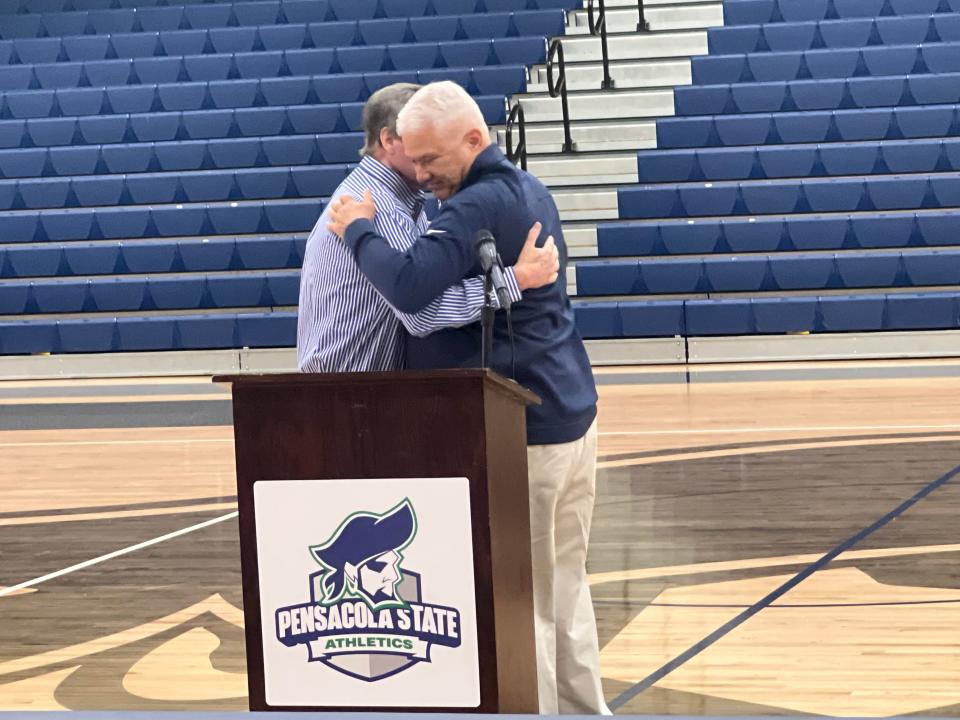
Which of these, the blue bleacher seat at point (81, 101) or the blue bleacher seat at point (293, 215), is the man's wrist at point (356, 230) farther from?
the blue bleacher seat at point (81, 101)

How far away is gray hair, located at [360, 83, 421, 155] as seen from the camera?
2.43 metres

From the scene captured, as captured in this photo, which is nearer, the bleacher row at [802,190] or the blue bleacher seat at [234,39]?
the bleacher row at [802,190]

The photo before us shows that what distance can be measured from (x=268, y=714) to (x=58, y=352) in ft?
29.7

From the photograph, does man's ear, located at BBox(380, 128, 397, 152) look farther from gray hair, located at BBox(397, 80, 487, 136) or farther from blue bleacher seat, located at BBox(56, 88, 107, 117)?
blue bleacher seat, located at BBox(56, 88, 107, 117)

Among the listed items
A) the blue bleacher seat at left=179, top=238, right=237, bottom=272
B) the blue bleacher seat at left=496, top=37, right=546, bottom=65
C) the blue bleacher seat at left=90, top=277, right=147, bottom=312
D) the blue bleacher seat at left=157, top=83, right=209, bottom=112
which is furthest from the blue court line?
the blue bleacher seat at left=157, top=83, right=209, bottom=112

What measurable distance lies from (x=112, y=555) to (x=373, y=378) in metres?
2.86

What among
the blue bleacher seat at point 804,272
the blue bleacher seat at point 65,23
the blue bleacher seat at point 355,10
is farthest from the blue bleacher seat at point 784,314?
the blue bleacher seat at point 65,23

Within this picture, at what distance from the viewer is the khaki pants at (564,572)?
2451 millimetres

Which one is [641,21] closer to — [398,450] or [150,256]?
[150,256]

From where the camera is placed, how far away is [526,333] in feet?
8.01

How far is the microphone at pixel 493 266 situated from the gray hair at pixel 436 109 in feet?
0.70

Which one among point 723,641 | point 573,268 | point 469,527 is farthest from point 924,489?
point 573,268

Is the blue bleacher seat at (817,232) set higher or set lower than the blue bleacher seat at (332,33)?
lower

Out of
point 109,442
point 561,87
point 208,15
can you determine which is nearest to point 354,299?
point 109,442
